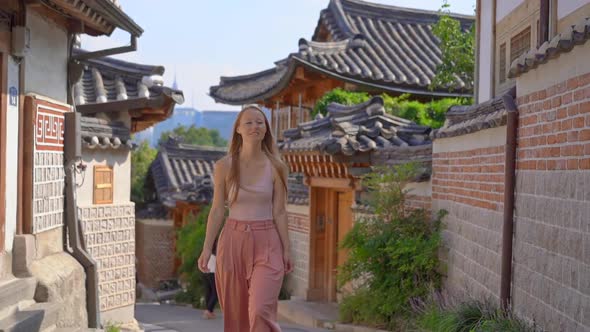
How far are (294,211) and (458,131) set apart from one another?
8.52 m

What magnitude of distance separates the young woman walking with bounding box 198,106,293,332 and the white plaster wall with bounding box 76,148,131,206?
7.61m

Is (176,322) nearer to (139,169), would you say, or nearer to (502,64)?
(502,64)

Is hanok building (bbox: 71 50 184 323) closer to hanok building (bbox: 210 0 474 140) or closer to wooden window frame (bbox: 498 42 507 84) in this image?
wooden window frame (bbox: 498 42 507 84)

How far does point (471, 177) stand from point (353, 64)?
11721 millimetres

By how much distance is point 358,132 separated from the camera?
46.2 ft

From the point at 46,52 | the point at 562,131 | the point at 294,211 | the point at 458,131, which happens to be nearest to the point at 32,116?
the point at 46,52

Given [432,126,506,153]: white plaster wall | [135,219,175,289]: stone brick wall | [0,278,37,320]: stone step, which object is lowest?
[135,219,175,289]: stone brick wall

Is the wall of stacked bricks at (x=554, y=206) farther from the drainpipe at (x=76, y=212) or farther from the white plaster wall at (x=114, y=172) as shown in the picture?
the white plaster wall at (x=114, y=172)

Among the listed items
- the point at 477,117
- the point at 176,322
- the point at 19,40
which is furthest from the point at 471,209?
the point at 176,322

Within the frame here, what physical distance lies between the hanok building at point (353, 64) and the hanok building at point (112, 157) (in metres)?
5.33

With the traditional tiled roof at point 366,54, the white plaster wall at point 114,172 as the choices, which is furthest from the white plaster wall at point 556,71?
the traditional tiled roof at point 366,54

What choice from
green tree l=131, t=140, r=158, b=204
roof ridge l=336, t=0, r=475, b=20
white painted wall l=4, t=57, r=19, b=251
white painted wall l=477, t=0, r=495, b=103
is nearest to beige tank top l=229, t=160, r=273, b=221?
white painted wall l=4, t=57, r=19, b=251

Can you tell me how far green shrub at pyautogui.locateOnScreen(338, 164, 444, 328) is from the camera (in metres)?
10.8

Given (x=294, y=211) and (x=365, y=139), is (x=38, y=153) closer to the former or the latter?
(x=365, y=139)
